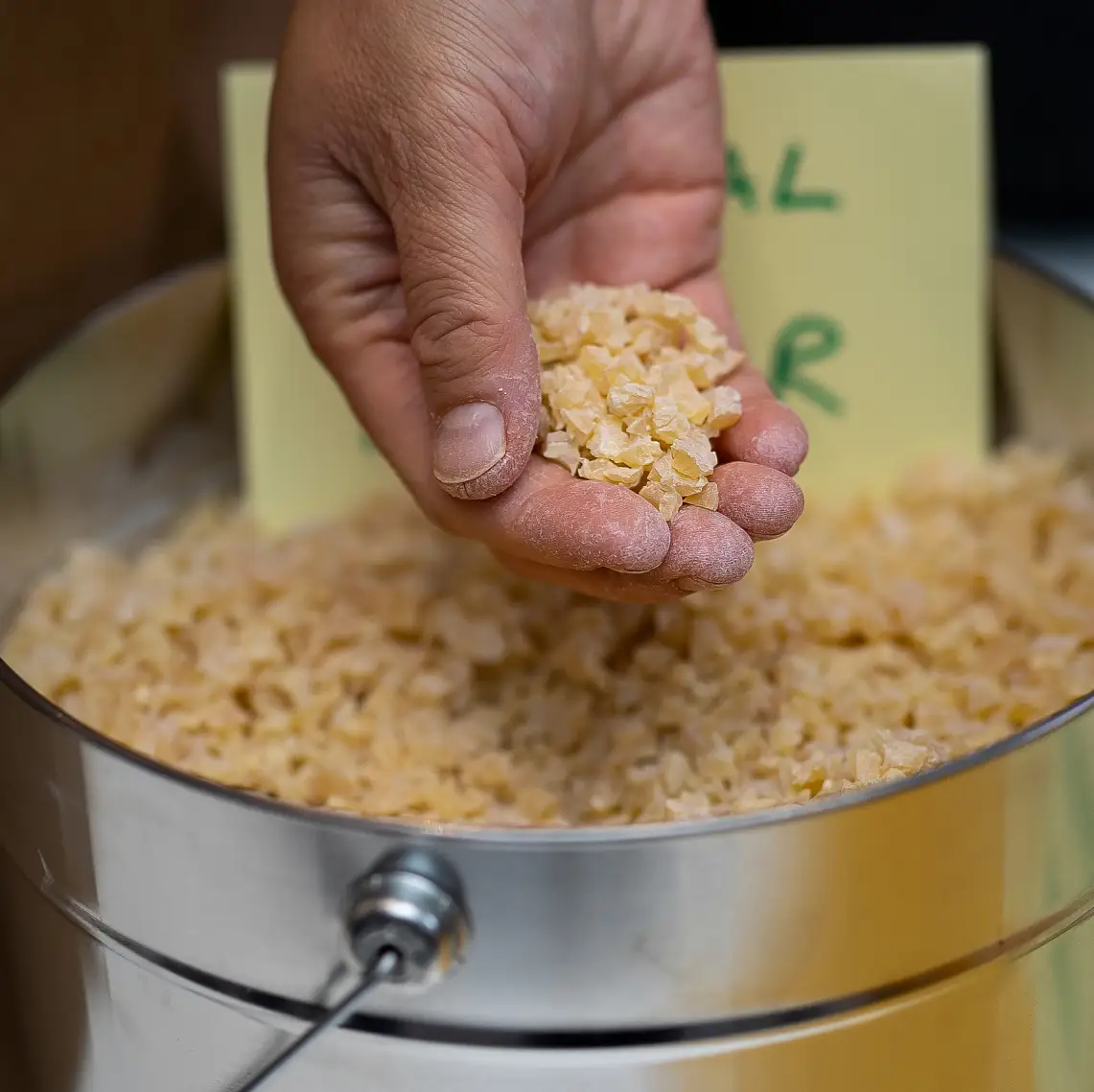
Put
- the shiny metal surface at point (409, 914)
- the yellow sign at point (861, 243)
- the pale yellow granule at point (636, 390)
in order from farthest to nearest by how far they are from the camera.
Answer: the yellow sign at point (861, 243)
the pale yellow granule at point (636, 390)
the shiny metal surface at point (409, 914)

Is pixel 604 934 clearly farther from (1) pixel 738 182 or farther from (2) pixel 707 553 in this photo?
(1) pixel 738 182

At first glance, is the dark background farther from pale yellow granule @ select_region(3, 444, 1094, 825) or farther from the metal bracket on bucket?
the metal bracket on bucket

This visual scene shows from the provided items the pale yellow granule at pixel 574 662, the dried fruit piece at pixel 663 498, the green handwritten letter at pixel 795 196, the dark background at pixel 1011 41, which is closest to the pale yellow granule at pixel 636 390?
the dried fruit piece at pixel 663 498

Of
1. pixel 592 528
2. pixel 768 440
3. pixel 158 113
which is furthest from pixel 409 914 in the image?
pixel 158 113

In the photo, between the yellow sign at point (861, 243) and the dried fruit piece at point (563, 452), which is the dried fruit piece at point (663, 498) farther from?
the yellow sign at point (861, 243)

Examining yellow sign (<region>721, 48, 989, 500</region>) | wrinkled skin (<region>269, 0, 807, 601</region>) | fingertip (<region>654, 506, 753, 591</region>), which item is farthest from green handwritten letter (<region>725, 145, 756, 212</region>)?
fingertip (<region>654, 506, 753, 591</region>)
